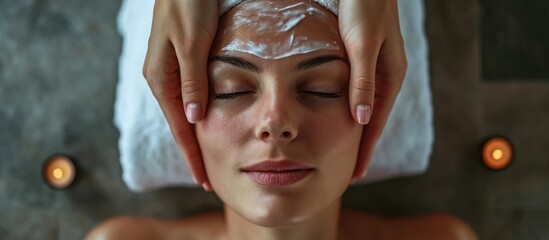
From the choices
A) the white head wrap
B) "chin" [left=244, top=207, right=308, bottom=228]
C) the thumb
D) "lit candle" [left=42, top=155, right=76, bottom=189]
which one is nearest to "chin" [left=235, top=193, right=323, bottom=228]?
"chin" [left=244, top=207, right=308, bottom=228]

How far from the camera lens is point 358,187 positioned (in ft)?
5.54

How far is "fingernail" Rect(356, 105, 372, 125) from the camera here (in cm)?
110

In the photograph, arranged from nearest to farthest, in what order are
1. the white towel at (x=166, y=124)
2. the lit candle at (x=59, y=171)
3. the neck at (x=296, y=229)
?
the neck at (x=296, y=229), the white towel at (x=166, y=124), the lit candle at (x=59, y=171)

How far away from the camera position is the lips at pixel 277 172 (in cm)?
111

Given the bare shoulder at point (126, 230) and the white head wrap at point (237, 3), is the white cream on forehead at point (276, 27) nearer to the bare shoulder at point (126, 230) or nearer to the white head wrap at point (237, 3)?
the white head wrap at point (237, 3)

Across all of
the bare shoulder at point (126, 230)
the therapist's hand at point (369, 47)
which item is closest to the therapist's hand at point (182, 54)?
the therapist's hand at point (369, 47)

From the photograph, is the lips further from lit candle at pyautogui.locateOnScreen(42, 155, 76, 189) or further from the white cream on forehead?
lit candle at pyautogui.locateOnScreen(42, 155, 76, 189)

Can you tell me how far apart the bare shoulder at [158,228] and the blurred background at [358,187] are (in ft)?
0.40

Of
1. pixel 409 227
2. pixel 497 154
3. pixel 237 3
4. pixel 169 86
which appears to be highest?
pixel 237 3

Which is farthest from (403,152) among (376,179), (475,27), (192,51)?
(192,51)

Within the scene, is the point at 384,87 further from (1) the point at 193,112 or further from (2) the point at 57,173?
(2) the point at 57,173

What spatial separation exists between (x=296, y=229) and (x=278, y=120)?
0.32 m

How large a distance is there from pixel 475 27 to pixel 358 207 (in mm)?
640

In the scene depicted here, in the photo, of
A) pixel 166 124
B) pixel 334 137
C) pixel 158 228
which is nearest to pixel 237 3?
pixel 334 137
